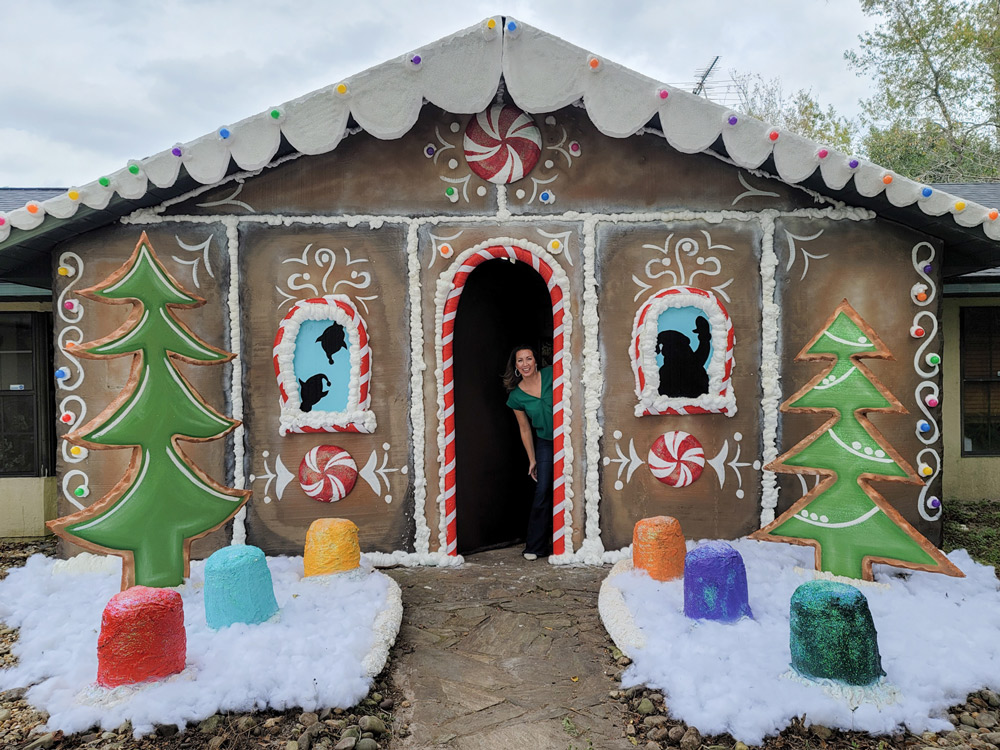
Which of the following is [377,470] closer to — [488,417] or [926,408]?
[488,417]

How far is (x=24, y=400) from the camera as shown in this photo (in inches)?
247

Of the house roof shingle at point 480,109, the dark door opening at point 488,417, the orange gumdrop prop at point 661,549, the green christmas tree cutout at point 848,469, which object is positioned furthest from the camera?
the dark door opening at point 488,417

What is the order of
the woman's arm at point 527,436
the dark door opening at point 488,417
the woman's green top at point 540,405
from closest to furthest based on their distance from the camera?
the woman's green top at point 540,405
the woman's arm at point 527,436
the dark door opening at point 488,417

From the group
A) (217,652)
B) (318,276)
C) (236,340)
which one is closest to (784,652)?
(217,652)

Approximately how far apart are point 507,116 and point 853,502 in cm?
355

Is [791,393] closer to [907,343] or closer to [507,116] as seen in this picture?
[907,343]

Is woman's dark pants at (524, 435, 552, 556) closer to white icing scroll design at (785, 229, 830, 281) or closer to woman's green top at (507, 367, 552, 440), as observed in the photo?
woman's green top at (507, 367, 552, 440)

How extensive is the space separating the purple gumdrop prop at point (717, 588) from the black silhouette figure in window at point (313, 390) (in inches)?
113

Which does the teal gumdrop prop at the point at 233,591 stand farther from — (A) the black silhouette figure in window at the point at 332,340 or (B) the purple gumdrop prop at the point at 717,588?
(B) the purple gumdrop prop at the point at 717,588

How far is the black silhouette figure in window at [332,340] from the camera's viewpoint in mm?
4867

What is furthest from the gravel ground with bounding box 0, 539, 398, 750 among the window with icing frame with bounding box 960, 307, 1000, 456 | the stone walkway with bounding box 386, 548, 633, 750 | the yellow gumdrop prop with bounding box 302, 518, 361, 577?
the window with icing frame with bounding box 960, 307, 1000, 456

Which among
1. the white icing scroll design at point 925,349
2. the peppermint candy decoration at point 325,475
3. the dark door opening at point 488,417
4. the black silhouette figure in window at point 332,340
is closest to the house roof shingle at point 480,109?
the white icing scroll design at point 925,349

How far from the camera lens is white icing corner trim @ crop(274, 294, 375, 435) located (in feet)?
15.7

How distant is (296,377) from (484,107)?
93.0 inches
